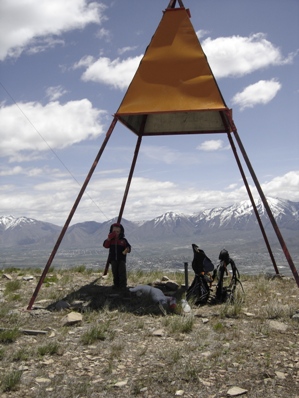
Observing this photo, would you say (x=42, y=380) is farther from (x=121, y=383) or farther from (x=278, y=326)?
(x=278, y=326)

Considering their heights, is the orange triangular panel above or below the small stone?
above

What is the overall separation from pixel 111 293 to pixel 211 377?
5.58m

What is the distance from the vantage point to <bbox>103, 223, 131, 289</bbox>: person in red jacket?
11070 mm

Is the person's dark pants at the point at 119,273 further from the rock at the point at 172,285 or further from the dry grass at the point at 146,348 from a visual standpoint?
the rock at the point at 172,285

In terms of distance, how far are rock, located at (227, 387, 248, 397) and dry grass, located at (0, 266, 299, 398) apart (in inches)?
3.3

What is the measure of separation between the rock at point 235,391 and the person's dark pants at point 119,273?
6.43 m

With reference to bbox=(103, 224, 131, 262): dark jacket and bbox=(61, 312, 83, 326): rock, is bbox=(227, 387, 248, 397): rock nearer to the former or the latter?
bbox=(61, 312, 83, 326): rock

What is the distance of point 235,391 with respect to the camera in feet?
15.9

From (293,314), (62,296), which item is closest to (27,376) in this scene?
(62,296)

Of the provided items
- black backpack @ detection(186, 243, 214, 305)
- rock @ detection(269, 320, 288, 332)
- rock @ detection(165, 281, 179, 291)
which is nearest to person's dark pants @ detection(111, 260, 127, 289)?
rock @ detection(165, 281, 179, 291)

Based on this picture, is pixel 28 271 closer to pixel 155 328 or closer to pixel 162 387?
pixel 155 328

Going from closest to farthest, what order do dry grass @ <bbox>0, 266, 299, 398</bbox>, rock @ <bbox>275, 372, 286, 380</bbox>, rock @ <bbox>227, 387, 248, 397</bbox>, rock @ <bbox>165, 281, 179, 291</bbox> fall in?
rock @ <bbox>227, 387, 248, 397</bbox> < dry grass @ <bbox>0, 266, 299, 398</bbox> < rock @ <bbox>275, 372, 286, 380</bbox> < rock @ <bbox>165, 281, 179, 291</bbox>

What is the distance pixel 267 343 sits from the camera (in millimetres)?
6445

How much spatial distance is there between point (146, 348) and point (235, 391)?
196 cm
